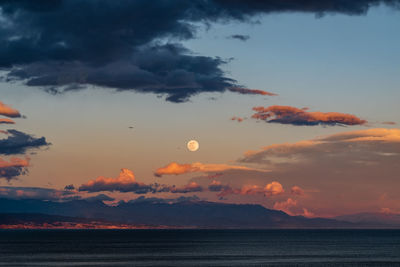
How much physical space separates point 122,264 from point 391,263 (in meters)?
→ 79.1

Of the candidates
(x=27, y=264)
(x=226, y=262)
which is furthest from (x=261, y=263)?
(x=27, y=264)

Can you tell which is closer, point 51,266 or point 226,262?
point 51,266

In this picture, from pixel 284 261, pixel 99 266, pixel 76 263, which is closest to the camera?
pixel 99 266

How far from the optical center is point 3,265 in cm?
15538

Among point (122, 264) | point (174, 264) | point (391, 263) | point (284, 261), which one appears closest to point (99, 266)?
point (122, 264)

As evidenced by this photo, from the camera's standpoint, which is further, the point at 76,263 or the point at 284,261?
the point at 284,261

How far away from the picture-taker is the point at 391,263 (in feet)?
557

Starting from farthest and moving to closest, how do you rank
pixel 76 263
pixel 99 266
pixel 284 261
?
pixel 284 261, pixel 76 263, pixel 99 266

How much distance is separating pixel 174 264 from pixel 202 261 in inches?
552

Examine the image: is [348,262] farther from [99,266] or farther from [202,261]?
[99,266]

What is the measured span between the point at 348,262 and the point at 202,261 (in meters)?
43.4

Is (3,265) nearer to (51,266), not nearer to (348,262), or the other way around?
(51,266)

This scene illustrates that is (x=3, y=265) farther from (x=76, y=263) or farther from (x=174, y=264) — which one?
(x=174, y=264)

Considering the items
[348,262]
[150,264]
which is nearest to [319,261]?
[348,262]
